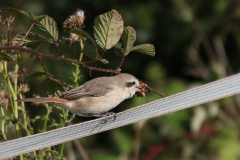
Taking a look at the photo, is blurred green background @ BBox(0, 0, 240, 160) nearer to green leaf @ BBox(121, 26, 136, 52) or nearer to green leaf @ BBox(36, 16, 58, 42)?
green leaf @ BBox(121, 26, 136, 52)

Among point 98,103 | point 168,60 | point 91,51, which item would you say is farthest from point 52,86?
point 168,60

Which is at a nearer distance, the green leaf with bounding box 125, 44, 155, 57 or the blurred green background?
the green leaf with bounding box 125, 44, 155, 57

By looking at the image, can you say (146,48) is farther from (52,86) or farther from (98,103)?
(98,103)

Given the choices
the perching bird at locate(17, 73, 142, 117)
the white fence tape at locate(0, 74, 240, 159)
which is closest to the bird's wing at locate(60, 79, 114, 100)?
the perching bird at locate(17, 73, 142, 117)

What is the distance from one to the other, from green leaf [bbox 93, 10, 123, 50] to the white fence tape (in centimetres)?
35

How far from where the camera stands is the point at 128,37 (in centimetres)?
143

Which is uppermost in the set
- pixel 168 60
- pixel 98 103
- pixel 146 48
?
pixel 146 48

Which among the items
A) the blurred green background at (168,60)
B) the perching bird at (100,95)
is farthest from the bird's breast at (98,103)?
the blurred green background at (168,60)

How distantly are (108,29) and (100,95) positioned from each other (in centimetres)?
109

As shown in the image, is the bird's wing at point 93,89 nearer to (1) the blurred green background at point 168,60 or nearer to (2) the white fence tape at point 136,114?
(2) the white fence tape at point 136,114

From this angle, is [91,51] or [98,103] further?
[98,103]

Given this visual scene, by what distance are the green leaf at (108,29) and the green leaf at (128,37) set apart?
60 mm

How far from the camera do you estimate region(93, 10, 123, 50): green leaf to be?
1.34 meters

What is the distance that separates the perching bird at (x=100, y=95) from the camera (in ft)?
7.37
